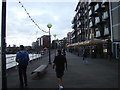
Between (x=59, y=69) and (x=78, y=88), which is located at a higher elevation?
(x=59, y=69)

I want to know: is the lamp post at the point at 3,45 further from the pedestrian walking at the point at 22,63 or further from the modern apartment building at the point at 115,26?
the modern apartment building at the point at 115,26

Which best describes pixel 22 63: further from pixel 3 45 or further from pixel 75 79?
pixel 75 79

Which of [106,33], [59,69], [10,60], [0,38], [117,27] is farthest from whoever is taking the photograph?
[106,33]

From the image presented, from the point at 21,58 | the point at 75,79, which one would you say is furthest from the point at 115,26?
the point at 21,58

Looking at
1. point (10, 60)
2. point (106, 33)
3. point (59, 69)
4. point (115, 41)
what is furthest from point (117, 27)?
point (59, 69)

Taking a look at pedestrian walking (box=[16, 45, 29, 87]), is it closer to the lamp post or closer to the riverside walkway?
the riverside walkway

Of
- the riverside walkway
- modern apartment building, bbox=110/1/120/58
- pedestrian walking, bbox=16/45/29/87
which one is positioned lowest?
the riverside walkway

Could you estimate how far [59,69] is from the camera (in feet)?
29.2

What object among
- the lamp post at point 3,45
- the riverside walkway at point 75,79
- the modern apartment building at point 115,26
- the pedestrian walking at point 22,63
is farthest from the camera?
the modern apartment building at point 115,26

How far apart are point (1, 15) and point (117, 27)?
27.4 m

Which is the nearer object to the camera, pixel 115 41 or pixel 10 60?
pixel 10 60

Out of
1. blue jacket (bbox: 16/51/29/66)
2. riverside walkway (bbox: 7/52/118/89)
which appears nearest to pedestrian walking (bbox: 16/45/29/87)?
blue jacket (bbox: 16/51/29/66)

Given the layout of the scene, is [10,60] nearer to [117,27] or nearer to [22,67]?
[22,67]

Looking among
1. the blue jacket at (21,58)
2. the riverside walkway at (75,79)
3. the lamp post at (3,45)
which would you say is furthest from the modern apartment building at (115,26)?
the lamp post at (3,45)
